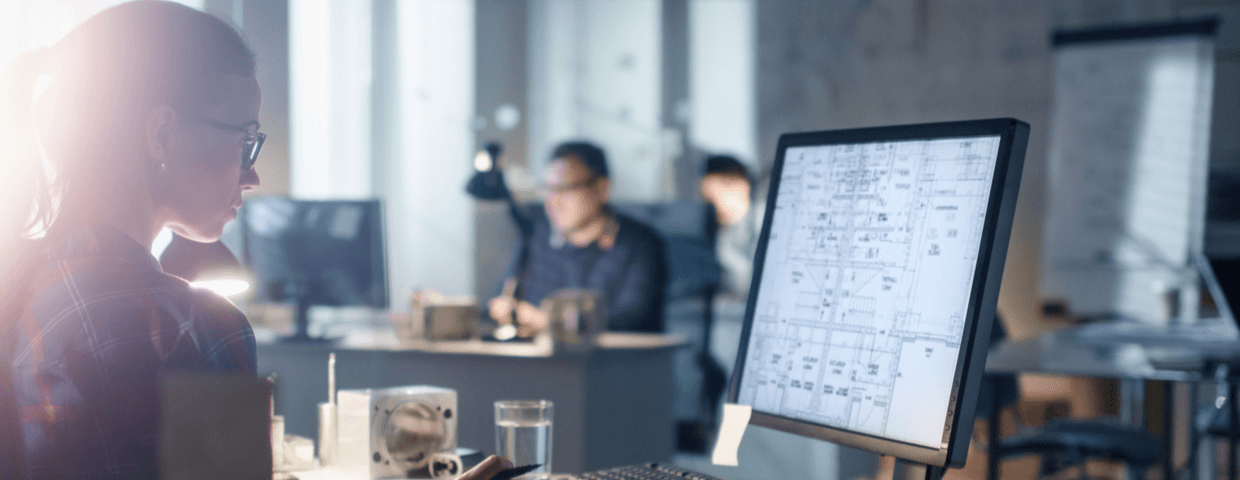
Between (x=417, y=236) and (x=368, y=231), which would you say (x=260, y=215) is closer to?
(x=368, y=231)

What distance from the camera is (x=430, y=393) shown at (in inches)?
47.7

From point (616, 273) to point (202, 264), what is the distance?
98.3 inches

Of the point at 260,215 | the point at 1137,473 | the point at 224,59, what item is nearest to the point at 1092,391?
the point at 1137,473

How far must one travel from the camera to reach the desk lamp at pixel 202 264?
113cm

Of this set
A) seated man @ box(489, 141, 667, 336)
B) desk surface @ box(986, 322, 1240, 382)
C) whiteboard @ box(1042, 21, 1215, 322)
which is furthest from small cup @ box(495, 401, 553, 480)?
whiteboard @ box(1042, 21, 1215, 322)

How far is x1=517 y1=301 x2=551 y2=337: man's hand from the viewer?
3344 mm

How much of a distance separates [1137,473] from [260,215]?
2.88 m

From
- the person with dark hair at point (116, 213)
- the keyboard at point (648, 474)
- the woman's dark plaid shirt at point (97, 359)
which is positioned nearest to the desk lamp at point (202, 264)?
the person with dark hair at point (116, 213)

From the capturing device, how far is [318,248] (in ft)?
10.7

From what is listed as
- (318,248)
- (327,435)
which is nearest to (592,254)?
(318,248)

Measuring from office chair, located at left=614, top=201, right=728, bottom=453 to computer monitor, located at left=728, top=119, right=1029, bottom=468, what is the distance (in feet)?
9.01

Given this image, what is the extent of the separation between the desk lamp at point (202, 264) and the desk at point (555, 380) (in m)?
1.65

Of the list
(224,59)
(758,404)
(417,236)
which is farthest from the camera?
(417,236)

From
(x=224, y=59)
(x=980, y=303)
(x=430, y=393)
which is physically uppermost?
(x=224, y=59)
